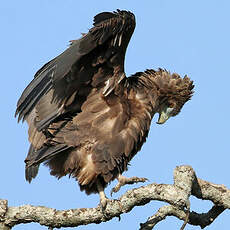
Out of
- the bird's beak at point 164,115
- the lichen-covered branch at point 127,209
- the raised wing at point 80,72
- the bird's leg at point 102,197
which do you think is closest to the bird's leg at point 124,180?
the bird's leg at point 102,197

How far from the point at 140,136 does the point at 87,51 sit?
1285mm

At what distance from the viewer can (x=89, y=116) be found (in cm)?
661

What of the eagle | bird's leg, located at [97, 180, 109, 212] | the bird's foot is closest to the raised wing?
the eagle

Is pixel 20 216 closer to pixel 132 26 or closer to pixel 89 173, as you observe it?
pixel 89 173

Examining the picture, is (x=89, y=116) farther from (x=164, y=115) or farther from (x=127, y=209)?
(x=127, y=209)

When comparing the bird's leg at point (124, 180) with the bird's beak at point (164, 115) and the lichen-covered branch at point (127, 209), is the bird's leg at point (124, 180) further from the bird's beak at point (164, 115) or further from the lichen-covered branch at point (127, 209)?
the bird's beak at point (164, 115)

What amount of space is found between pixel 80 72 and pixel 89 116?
0.56 meters

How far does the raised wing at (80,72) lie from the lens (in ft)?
19.7

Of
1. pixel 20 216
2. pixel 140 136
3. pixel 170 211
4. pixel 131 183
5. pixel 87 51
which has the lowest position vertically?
pixel 170 211

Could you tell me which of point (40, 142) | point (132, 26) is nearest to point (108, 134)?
point (40, 142)

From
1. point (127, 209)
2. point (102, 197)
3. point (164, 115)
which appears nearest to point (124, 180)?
point (102, 197)

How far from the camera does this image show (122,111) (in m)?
6.63

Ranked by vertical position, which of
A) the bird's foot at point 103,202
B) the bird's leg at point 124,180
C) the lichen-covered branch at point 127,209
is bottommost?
the lichen-covered branch at point 127,209

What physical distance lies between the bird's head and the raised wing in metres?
0.70
